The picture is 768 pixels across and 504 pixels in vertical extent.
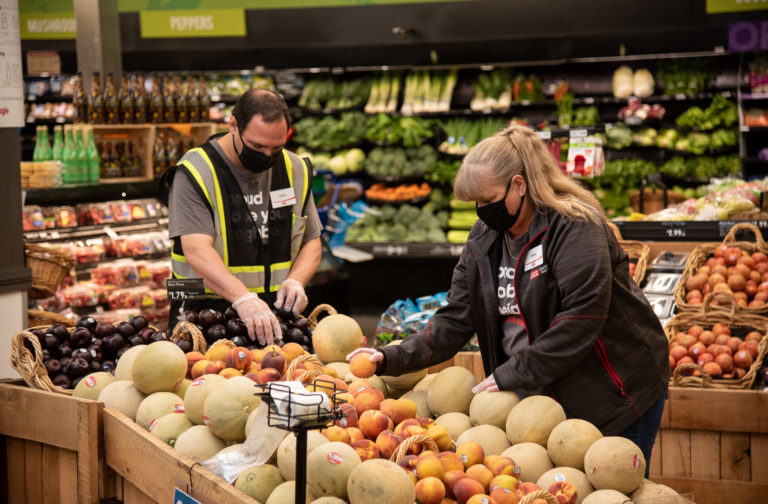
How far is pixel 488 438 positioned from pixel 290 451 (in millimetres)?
526

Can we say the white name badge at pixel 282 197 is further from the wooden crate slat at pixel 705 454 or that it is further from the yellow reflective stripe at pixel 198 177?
the wooden crate slat at pixel 705 454

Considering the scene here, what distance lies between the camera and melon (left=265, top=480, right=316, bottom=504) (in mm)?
1887

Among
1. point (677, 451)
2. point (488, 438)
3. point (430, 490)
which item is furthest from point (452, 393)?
point (677, 451)

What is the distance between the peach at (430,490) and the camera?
1.86 meters

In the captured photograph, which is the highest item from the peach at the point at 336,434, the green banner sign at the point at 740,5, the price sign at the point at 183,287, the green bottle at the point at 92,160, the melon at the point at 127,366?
the green banner sign at the point at 740,5

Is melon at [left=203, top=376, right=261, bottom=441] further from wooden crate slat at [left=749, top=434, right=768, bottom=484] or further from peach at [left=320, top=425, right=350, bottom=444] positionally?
wooden crate slat at [left=749, top=434, right=768, bottom=484]

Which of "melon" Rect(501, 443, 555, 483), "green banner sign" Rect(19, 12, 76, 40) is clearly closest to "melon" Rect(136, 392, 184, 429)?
"melon" Rect(501, 443, 555, 483)

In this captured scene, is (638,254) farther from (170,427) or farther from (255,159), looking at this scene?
(170,427)

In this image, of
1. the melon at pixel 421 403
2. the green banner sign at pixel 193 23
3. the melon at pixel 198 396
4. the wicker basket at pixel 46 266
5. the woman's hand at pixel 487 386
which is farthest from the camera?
the green banner sign at pixel 193 23

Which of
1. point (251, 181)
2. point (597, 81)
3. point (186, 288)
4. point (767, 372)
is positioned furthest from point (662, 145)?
point (186, 288)

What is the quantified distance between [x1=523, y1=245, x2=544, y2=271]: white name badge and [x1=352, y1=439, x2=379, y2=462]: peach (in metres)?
0.78

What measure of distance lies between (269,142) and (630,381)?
166cm

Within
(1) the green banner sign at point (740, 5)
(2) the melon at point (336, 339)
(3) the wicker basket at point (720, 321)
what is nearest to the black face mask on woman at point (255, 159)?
(2) the melon at point (336, 339)

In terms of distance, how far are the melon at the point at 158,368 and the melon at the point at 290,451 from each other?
2.02 ft
